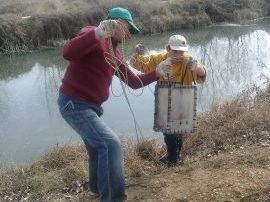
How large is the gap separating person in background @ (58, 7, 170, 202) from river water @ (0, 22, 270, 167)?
1.81 metres

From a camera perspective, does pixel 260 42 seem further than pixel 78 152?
Yes

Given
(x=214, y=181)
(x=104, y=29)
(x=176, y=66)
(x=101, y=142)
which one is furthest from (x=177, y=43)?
(x=101, y=142)

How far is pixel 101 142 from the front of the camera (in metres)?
2.96

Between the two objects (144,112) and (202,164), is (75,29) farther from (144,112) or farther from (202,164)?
(202,164)

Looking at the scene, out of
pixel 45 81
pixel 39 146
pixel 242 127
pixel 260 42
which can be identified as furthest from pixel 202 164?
pixel 260 42

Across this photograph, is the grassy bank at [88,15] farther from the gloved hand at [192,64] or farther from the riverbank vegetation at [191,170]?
the gloved hand at [192,64]

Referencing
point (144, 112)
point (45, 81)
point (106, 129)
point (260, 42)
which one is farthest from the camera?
point (260, 42)

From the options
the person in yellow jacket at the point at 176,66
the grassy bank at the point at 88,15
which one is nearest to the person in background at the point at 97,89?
the person in yellow jacket at the point at 176,66

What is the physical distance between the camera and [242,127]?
5.16 metres

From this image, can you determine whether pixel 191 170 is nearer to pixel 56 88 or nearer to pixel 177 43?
pixel 177 43

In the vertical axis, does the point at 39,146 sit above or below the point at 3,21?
below

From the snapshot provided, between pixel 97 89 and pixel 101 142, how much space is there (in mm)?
404

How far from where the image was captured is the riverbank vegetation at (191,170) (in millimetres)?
3596

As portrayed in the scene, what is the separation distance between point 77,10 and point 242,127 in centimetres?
1654
